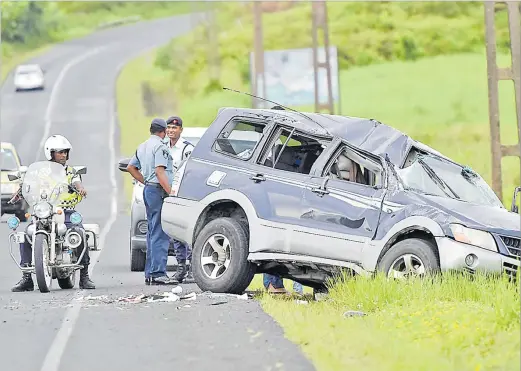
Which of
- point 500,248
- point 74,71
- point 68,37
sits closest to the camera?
point 500,248

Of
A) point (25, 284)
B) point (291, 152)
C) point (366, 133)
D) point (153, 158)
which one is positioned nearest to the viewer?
point (366, 133)

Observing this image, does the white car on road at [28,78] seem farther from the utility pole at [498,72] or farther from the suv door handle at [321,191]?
the suv door handle at [321,191]

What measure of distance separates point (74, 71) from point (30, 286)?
237ft

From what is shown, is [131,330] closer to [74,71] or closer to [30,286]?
[30,286]

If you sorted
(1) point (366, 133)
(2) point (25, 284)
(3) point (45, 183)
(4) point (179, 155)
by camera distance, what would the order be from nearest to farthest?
(1) point (366, 133), (3) point (45, 183), (2) point (25, 284), (4) point (179, 155)

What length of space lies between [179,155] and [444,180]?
13.2ft

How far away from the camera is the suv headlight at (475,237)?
43.9 feet

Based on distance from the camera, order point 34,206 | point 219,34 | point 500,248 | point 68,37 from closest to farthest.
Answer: point 500,248 → point 34,206 → point 219,34 → point 68,37

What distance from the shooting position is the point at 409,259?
13.5 metres

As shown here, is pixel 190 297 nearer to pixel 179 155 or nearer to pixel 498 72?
pixel 179 155

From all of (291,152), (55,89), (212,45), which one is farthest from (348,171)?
(212,45)

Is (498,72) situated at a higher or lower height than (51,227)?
higher

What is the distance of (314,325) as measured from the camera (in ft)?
39.6

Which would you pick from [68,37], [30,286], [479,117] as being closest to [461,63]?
[479,117]
